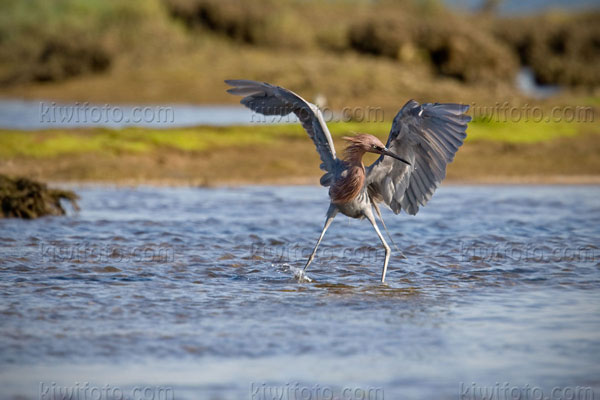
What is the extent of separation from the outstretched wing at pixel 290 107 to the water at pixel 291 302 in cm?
121

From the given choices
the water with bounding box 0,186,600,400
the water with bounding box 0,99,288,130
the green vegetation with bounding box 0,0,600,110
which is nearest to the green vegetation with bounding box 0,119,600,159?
the water with bounding box 0,99,288,130

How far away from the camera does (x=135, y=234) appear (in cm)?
1049

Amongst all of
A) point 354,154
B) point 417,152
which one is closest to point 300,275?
point 354,154

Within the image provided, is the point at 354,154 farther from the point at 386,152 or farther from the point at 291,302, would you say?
the point at 291,302

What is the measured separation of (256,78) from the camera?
82.8 feet

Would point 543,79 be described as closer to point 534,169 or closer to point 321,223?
point 534,169

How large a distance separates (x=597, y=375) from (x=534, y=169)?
429 inches

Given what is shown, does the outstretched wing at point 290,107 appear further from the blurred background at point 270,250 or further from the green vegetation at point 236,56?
the green vegetation at point 236,56

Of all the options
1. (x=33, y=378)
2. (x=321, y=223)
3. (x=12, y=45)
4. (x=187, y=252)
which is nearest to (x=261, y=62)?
(x=12, y=45)

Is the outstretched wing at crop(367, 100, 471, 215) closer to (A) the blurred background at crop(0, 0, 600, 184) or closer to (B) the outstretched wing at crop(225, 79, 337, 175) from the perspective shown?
(B) the outstretched wing at crop(225, 79, 337, 175)

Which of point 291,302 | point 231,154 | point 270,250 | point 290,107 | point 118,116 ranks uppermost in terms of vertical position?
point 118,116

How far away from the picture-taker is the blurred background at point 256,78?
50.6ft

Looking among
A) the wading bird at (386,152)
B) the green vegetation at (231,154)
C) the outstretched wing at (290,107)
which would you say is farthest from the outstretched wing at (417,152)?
the green vegetation at (231,154)

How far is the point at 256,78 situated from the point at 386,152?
17306 mm
